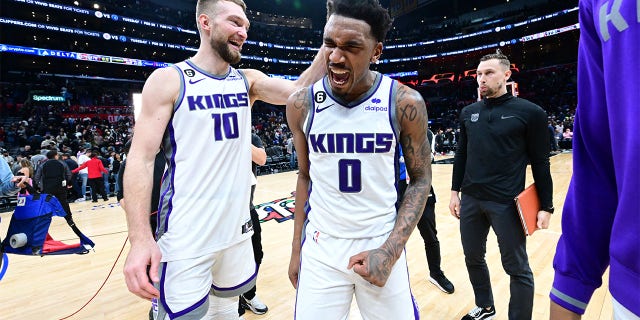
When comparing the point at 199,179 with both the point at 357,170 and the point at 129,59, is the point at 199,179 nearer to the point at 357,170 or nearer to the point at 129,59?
the point at 357,170

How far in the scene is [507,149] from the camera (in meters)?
2.53

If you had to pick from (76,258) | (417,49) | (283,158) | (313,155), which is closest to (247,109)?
(313,155)

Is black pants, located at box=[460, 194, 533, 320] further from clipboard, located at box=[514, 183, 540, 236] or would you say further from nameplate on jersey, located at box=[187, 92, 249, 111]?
nameplate on jersey, located at box=[187, 92, 249, 111]

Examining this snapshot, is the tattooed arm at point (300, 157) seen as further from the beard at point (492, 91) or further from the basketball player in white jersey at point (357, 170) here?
the beard at point (492, 91)

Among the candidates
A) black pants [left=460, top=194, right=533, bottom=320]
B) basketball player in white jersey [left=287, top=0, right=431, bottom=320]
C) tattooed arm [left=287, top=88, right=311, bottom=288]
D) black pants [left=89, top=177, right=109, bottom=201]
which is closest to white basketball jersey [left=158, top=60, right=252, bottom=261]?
tattooed arm [left=287, top=88, right=311, bottom=288]

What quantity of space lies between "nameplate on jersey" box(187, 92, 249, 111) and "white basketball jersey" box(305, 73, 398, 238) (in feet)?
1.82

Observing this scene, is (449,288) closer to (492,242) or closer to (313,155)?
(492,242)

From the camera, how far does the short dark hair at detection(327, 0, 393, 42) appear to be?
147cm

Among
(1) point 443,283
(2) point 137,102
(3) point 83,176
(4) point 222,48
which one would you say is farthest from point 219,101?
(3) point 83,176

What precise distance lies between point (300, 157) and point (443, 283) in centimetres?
248

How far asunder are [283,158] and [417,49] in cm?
3102

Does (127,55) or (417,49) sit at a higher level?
(417,49)

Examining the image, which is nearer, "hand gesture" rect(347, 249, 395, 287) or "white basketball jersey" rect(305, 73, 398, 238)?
"hand gesture" rect(347, 249, 395, 287)

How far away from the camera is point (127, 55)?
92.1ft
